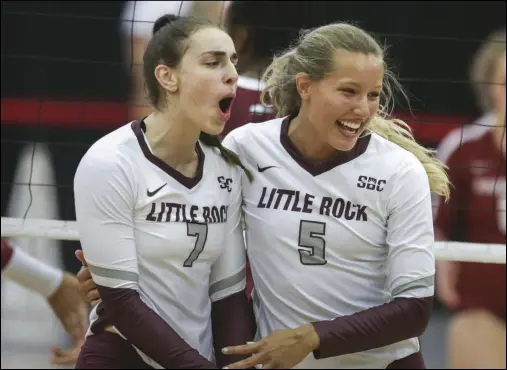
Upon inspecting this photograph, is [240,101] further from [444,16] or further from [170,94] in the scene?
[444,16]

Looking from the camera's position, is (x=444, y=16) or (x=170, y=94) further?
(x=444, y=16)

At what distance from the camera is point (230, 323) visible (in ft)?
8.49

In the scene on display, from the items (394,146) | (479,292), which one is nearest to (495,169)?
(479,292)

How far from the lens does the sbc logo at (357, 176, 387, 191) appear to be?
2.61 meters

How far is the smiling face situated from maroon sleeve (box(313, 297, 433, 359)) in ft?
1.35

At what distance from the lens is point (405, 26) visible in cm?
563

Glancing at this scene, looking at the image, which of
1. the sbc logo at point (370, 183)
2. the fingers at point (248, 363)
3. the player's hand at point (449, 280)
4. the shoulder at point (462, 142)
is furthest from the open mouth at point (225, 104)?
the player's hand at point (449, 280)

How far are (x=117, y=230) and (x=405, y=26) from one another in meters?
3.51

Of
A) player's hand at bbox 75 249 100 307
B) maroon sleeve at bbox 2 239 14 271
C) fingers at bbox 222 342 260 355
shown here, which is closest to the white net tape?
maroon sleeve at bbox 2 239 14 271

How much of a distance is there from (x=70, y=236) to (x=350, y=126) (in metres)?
1.37

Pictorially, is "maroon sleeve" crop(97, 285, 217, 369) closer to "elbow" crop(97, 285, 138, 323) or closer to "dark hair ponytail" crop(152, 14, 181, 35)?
"elbow" crop(97, 285, 138, 323)

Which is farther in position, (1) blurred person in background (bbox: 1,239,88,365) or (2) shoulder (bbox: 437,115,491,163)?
(2) shoulder (bbox: 437,115,491,163)

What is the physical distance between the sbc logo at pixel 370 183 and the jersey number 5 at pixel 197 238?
0.41 metres

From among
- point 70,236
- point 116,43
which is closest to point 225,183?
point 70,236
